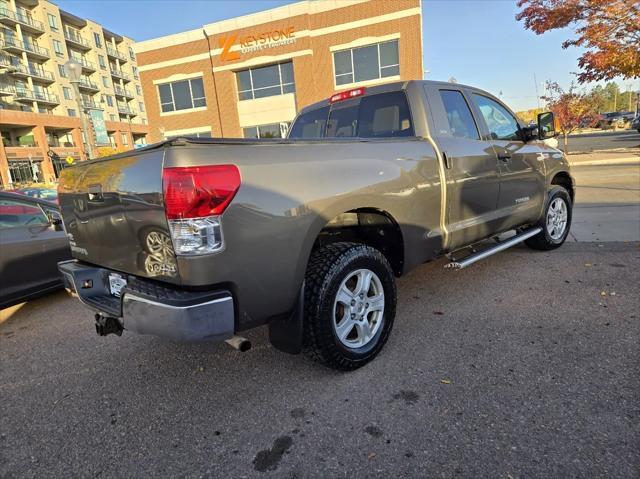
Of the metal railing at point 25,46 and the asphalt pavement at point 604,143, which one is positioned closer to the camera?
the asphalt pavement at point 604,143

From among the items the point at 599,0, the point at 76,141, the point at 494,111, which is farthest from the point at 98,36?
the point at 494,111

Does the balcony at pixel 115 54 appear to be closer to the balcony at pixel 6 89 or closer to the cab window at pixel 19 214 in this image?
the balcony at pixel 6 89

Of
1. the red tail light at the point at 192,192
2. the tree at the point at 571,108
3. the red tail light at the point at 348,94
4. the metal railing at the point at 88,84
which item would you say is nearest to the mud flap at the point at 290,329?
the red tail light at the point at 192,192

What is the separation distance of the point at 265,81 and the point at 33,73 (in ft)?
Result: 148

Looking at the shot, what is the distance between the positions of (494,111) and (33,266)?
521cm

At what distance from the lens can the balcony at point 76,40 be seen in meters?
59.7

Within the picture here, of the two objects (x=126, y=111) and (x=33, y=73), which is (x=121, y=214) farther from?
(x=126, y=111)

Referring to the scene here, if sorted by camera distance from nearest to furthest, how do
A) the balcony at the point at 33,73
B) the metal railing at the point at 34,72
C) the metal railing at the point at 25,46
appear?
the metal railing at the point at 25,46 → the balcony at the point at 33,73 → the metal railing at the point at 34,72

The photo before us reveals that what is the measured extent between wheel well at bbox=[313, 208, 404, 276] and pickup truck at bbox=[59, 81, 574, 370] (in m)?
0.01

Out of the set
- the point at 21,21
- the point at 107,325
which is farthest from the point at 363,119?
the point at 21,21

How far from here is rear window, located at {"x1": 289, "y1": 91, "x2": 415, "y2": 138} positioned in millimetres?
3521

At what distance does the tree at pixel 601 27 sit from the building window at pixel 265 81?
1523 cm

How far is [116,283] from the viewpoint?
8.29 feet

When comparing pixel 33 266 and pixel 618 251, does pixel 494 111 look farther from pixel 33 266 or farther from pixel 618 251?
pixel 33 266
